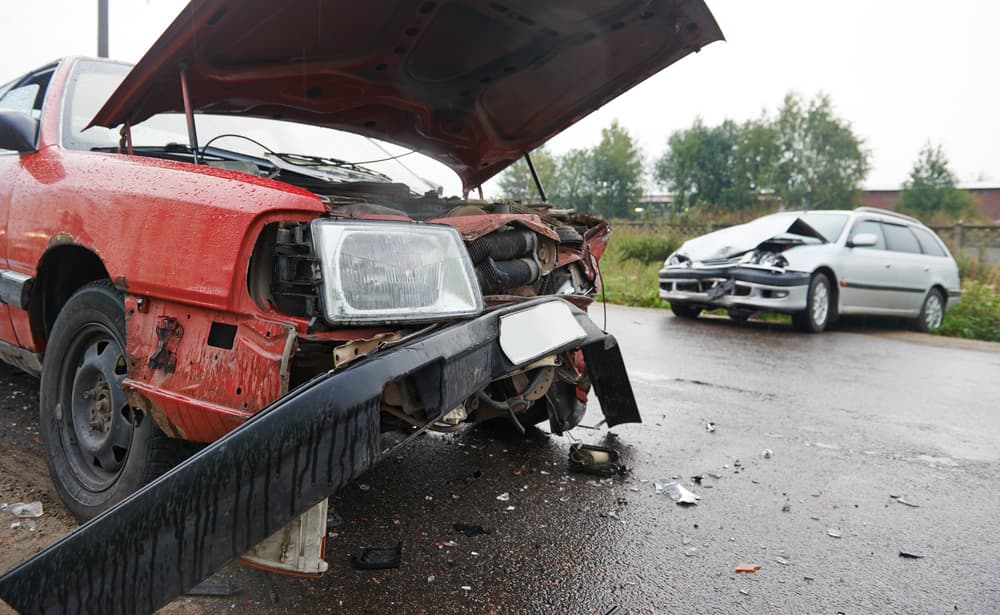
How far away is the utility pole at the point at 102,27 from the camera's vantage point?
10516 mm

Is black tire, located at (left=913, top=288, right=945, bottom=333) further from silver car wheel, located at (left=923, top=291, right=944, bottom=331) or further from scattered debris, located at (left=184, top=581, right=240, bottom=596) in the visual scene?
scattered debris, located at (left=184, top=581, right=240, bottom=596)

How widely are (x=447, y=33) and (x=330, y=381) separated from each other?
6.13 ft

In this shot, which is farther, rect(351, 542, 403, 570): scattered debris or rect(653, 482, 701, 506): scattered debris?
rect(653, 482, 701, 506): scattered debris

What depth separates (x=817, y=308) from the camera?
8.27m

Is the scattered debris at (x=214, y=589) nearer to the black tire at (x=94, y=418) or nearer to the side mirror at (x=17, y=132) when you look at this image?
the black tire at (x=94, y=418)

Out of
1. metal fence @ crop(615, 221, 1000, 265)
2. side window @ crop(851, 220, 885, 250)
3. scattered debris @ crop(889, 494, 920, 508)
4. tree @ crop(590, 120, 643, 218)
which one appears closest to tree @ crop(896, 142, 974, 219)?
tree @ crop(590, 120, 643, 218)

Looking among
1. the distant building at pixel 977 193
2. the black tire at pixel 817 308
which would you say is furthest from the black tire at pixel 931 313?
the distant building at pixel 977 193

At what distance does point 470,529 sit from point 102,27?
11767 millimetres

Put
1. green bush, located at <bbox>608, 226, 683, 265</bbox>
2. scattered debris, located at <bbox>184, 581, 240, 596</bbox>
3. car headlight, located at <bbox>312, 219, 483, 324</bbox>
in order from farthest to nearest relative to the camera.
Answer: green bush, located at <bbox>608, 226, 683, 265</bbox>, scattered debris, located at <bbox>184, 581, 240, 596</bbox>, car headlight, located at <bbox>312, 219, 483, 324</bbox>

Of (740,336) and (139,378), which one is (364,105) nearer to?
(139,378)

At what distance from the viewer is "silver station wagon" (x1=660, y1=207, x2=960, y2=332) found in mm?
8094

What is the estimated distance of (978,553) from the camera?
2.36m

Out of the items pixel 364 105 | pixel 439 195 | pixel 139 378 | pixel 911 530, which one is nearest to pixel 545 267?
pixel 439 195

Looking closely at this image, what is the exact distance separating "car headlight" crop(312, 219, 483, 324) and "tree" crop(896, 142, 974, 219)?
50916 millimetres
